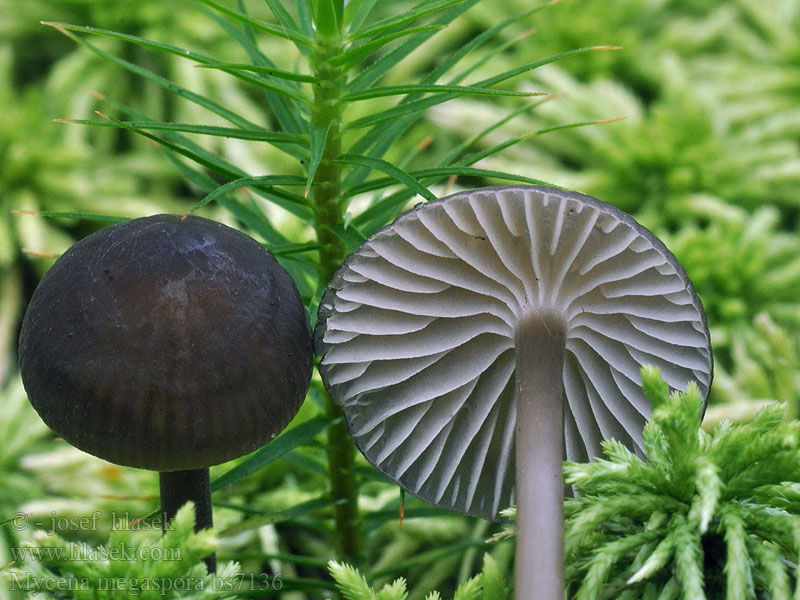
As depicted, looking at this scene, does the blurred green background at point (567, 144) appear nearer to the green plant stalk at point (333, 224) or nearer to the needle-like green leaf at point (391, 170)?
the green plant stalk at point (333, 224)

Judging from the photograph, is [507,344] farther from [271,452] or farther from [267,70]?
[267,70]

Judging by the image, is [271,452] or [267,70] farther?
[271,452]

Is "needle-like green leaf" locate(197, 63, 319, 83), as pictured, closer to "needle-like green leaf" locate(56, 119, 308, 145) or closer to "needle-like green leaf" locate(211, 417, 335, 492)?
"needle-like green leaf" locate(56, 119, 308, 145)

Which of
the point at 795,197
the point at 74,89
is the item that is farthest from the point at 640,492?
the point at 74,89

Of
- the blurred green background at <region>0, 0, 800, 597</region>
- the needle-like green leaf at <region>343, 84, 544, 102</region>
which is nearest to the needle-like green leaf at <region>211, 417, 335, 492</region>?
the needle-like green leaf at <region>343, 84, 544, 102</region>

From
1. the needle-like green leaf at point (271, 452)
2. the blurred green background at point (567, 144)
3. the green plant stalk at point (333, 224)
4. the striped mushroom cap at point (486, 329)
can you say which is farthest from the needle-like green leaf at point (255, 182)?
the blurred green background at point (567, 144)

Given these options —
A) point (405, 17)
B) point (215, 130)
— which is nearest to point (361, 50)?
point (405, 17)

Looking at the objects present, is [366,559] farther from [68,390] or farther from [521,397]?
[68,390]
